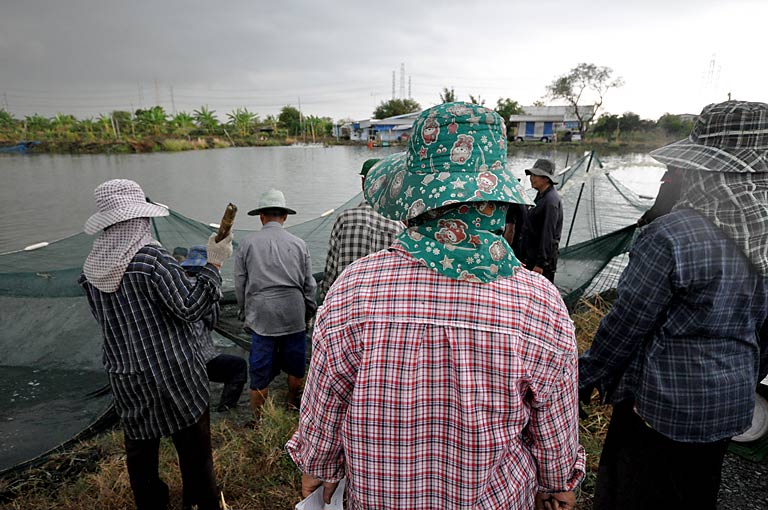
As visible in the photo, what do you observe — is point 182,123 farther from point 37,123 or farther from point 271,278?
point 271,278

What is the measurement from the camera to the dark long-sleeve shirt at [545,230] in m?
3.45

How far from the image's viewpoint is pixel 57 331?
2818 millimetres

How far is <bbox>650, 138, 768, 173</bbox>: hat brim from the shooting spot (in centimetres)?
115

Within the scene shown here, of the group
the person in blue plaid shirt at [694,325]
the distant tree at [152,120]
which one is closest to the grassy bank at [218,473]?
the person in blue plaid shirt at [694,325]

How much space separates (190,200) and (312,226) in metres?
8.37

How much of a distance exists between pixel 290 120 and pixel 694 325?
164ft

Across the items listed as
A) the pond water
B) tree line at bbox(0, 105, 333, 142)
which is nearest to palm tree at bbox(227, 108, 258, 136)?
tree line at bbox(0, 105, 333, 142)

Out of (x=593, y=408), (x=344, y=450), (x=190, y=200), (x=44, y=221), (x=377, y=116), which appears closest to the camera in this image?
(x=344, y=450)

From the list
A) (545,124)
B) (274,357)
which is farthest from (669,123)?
(274,357)

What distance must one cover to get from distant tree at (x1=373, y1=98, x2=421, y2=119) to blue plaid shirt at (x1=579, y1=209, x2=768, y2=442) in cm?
4358

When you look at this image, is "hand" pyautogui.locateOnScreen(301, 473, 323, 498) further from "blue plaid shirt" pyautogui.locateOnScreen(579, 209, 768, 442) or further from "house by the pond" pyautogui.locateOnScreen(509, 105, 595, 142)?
"house by the pond" pyautogui.locateOnScreen(509, 105, 595, 142)

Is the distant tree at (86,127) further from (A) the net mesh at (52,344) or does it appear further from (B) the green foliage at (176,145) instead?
(A) the net mesh at (52,344)

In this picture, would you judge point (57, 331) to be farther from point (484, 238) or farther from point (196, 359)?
point (484, 238)

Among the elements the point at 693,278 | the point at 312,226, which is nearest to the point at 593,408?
the point at 693,278
